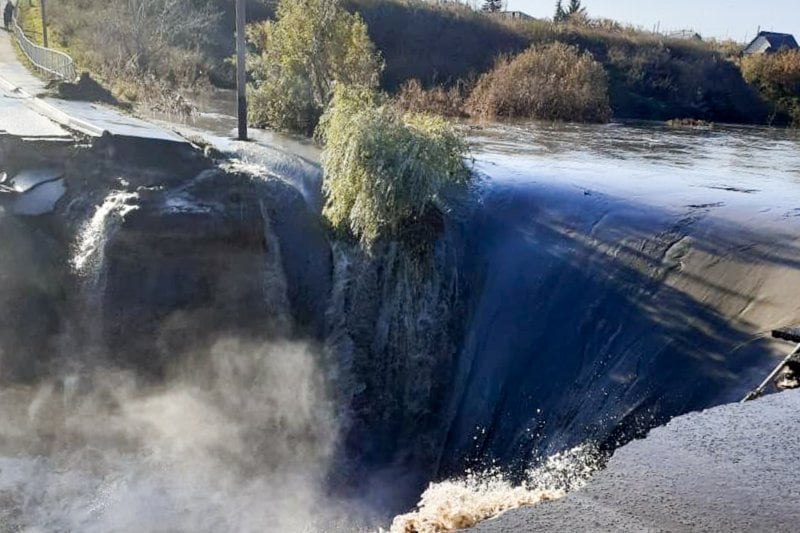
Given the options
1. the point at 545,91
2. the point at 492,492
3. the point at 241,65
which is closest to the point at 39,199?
the point at 241,65

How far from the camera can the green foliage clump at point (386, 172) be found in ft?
33.0

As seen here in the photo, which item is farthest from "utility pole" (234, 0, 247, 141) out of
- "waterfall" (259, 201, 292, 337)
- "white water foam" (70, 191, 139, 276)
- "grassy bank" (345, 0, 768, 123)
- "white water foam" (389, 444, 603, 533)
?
"grassy bank" (345, 0, 768, 123)

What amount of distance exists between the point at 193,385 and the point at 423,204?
4.04 metres

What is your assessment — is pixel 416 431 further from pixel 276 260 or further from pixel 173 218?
pixel 173 218

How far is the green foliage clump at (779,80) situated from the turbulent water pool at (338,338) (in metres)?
26.3

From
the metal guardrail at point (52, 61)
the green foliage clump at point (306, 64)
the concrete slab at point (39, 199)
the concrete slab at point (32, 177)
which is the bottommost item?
the concrete slab at point (39, 199)

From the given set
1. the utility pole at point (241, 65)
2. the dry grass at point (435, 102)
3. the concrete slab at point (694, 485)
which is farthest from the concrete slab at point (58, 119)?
the dry grass at point (435, 102)

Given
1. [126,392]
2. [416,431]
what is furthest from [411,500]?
[126,392]

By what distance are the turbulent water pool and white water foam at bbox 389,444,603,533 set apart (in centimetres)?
5

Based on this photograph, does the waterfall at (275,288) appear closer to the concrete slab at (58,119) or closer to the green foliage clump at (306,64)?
the concrete slab at (58,119)

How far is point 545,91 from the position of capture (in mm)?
26078

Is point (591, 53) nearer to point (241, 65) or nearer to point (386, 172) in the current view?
point (241, 65)

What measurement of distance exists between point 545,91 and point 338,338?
59.5 feet

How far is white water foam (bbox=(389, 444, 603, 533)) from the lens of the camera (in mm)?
5879
